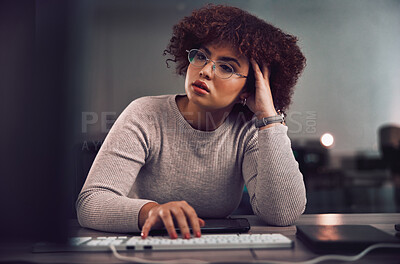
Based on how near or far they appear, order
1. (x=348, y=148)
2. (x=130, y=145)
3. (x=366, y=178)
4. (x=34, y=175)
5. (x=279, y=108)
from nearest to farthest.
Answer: (x=34, y=175)
(x=130, y=145)
(x=279, y=108)
(x=348, y=148)
(x=366, y=178)

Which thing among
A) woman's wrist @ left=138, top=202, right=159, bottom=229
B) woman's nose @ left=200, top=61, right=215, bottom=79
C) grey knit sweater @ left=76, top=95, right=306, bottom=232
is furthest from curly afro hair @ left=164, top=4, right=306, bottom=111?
woman's wrist @ left=138, top=202, right=159, bottom=229

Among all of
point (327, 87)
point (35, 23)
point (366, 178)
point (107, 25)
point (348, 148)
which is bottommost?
point (366, 178)

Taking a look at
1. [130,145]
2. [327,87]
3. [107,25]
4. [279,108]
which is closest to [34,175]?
[130,145]

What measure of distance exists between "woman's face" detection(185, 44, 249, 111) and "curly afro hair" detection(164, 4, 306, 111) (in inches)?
1.1

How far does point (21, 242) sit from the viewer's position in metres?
0.56

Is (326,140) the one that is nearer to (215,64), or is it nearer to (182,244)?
(215,64)

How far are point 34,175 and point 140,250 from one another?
226mm

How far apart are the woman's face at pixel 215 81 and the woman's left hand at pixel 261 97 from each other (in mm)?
44

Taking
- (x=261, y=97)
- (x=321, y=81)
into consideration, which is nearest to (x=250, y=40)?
(x=261, y=97)

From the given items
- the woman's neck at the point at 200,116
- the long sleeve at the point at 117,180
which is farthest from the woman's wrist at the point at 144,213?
the woman's neck at the point at 200,116

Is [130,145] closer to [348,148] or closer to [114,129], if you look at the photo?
[114,129]

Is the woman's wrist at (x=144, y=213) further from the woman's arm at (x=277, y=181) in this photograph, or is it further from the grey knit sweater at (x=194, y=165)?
the woman's arm at (x=277, y=181)

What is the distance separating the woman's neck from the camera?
1.27 m

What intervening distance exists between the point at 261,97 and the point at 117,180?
55cm
